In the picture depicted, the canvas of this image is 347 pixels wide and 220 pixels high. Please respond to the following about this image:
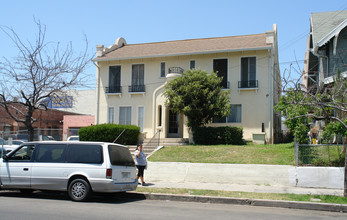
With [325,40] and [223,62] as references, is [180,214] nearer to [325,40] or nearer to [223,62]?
[325,40]

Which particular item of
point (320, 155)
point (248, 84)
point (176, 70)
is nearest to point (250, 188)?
point (320, 155)

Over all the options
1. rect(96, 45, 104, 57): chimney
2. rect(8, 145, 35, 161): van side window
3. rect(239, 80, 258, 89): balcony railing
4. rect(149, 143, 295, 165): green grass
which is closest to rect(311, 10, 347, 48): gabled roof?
rect(239, 80, 258, 89): balcony railing

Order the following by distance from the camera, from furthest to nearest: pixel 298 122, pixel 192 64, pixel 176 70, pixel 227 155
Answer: pixel 192 64
pixel 176 70
pixel 227 155
pixel 298 122

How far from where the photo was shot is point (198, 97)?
2058 centimetres

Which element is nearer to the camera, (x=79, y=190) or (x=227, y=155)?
(x=79, y=190)

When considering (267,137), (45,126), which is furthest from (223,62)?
(45,126)

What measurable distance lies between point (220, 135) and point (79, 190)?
37.4 feet

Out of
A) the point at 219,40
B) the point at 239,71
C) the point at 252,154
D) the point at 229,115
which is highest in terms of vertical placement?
the point at 219,40

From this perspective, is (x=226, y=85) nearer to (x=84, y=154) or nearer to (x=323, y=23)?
(x=323, y=23)

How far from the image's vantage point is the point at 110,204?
9844mm

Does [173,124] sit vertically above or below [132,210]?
above

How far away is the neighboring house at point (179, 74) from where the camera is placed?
72.8ft

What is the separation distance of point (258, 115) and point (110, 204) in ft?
47.1

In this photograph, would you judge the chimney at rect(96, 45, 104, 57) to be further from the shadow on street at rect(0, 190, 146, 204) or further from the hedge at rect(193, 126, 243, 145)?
the shadow on street at rect(0, 190, 146, 204)
